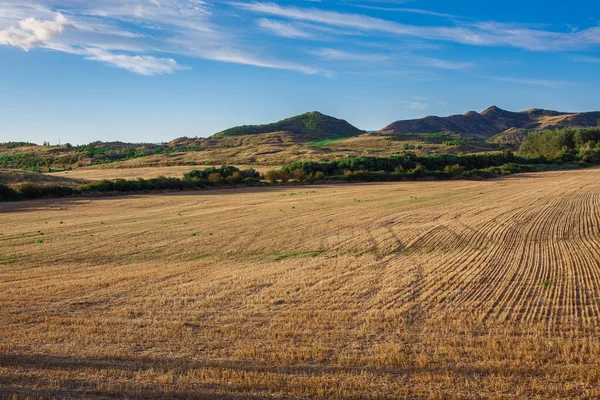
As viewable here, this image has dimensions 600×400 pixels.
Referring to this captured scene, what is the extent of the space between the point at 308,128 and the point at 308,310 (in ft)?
526

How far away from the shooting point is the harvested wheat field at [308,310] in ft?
27.9

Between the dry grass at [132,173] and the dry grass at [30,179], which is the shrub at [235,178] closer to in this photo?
the dry grass at [132,173]

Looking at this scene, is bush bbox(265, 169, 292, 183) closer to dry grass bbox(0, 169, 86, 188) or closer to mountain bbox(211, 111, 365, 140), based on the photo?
dry grass bbox(0, 169, 86, 188)

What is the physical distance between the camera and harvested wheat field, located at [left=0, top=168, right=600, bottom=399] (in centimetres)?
850

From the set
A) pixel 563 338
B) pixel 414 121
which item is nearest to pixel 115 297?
pixel 563 338

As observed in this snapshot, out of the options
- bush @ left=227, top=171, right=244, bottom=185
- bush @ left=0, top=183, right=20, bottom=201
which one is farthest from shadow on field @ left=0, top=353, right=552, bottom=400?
bush @ left=227, top=171, right=244, bottom=185

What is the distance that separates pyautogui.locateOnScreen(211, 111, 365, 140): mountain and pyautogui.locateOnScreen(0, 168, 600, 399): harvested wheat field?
133 metres

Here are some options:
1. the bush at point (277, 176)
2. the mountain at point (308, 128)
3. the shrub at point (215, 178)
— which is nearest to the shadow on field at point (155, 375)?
the shrub at point (215, 178)

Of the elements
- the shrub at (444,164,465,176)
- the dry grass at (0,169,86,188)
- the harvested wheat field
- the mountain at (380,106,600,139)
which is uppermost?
the mountain at (380,106,600,139)

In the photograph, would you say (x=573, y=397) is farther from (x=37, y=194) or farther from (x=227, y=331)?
(x=37, y=194)

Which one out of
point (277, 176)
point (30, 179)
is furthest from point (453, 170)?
point (30, 179)

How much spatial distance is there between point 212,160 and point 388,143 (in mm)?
40684

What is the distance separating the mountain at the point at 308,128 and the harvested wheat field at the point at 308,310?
133 meters

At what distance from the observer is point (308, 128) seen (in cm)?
17075
